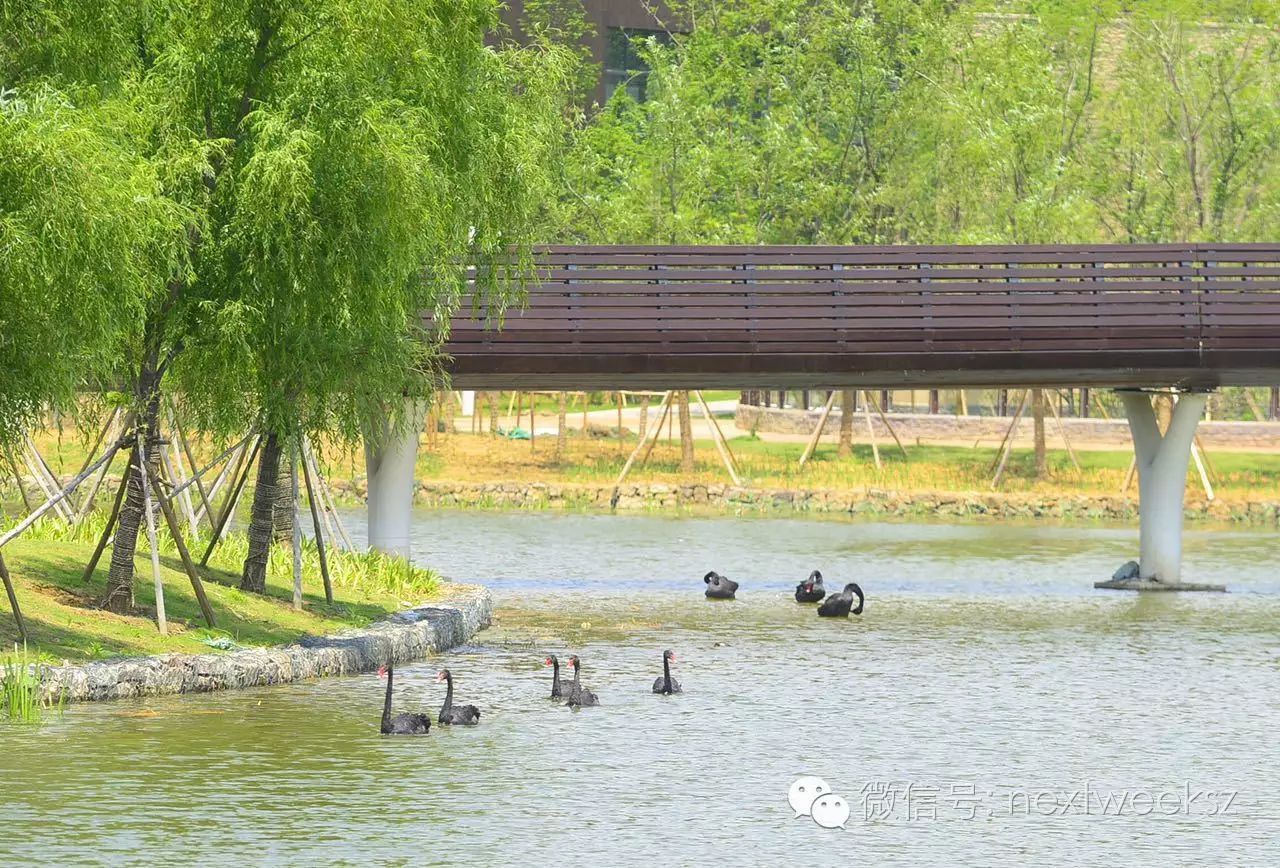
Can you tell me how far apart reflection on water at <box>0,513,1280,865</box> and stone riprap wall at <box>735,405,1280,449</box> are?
30574 millimetres

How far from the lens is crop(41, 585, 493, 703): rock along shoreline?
21.9 meters

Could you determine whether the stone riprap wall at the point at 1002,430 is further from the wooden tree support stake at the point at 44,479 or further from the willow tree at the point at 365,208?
the willow tree at the point at 365,208

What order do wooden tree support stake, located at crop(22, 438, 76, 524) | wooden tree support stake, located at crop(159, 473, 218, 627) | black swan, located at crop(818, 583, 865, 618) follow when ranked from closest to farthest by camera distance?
wooden tree support stake, located at crop(159, 473, 218, 627) < wooden tree support stake, located at crop(22, 438, 76, 524) < black swan, located at crop(818, 583, 865, 618)

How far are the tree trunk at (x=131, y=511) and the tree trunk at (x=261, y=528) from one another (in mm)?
2782

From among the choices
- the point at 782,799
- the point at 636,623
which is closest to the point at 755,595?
the point at 636,623

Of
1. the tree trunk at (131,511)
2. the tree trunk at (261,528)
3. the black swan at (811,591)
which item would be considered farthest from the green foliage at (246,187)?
the black swan at (811,591)

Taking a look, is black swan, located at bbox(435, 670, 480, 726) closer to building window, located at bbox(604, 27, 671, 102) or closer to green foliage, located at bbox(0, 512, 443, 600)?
green foliage, located at bbox(0, 512, 443, 600)

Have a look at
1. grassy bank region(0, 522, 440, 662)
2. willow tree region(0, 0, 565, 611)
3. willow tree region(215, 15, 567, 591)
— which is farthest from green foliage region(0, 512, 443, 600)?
willow tree region(0, 0, 565, 611)

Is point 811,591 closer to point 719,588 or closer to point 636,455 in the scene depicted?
point 719,588

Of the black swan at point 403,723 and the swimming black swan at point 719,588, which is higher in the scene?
the swimming black swan at point 719,588

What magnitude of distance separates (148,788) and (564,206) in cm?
3884

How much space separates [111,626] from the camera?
79.3 ft

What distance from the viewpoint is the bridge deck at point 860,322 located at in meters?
34.7

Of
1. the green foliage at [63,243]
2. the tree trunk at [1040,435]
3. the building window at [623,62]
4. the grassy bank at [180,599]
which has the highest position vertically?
the building window at [623,62]
